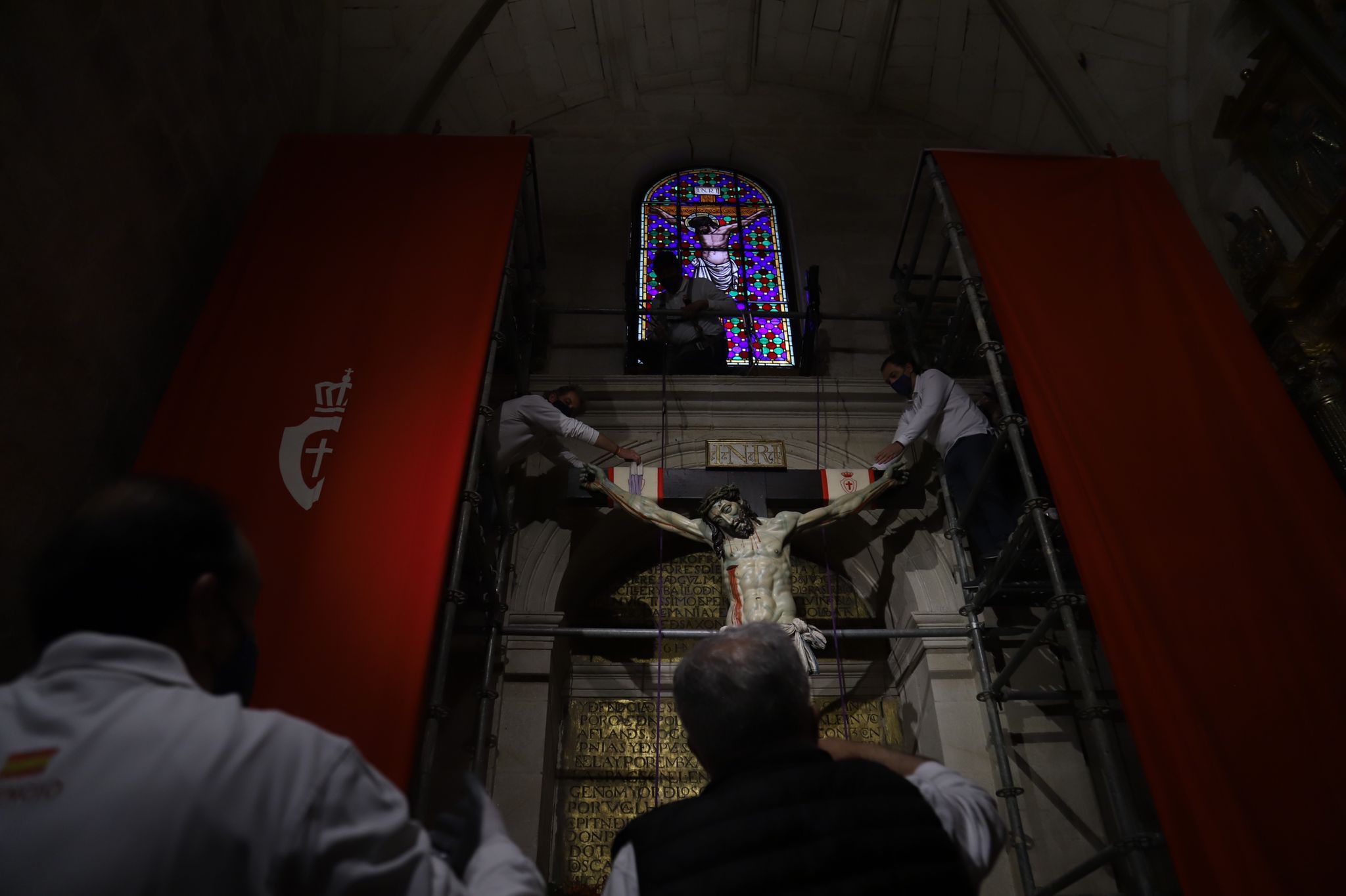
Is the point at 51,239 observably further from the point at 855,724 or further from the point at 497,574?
the point at 855,724

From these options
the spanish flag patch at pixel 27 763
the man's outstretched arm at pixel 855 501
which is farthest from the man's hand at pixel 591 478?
the spanish flag patch at pixel 27 763

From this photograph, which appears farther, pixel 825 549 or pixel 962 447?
pixel 825 549

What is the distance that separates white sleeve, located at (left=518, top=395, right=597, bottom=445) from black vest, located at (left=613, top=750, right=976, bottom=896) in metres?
3.83

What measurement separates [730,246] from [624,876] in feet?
23.1

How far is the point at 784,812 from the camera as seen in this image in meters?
1.33

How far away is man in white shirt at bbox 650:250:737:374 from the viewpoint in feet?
21.3

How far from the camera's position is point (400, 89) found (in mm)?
6746

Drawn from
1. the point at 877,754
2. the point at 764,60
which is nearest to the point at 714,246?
the point at 764,60

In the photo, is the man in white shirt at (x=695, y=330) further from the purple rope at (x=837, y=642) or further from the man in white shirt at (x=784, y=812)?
the man in white shirt at (x=784, y=812)

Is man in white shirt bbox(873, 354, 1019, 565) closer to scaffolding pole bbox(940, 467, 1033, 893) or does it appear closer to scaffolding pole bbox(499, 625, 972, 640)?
scaffolding pole bbox(940, 467, 1033, 893)

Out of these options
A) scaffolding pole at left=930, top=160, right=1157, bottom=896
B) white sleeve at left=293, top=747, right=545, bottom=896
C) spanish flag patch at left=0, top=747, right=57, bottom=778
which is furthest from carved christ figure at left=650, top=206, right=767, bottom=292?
spanish flag patch at left=0, top=747, right=57, bottom=778

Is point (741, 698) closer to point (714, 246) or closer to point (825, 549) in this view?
point (825, 549)

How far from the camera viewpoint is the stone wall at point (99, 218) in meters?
3.41

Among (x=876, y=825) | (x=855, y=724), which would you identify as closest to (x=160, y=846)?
(x=876, y=825)
